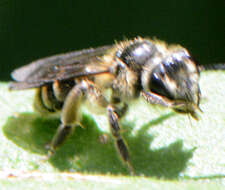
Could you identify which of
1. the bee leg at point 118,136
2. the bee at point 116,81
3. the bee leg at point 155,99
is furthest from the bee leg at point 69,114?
the bee leg at point 155,99

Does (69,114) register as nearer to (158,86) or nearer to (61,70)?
(61,70)

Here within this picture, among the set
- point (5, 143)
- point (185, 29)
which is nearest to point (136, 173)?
point (5, 143)

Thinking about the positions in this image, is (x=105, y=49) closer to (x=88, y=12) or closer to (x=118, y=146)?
(x=118, y=146)

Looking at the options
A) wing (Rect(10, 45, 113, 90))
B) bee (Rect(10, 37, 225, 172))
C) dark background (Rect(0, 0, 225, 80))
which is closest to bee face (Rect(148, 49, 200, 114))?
bee (Rect(10, 37, 225, 172))

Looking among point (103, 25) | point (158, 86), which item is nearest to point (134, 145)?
point (158, 86)

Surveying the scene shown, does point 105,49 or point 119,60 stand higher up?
point 105,49

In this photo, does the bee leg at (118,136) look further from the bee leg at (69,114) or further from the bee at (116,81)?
the bee leg at (69,114)
